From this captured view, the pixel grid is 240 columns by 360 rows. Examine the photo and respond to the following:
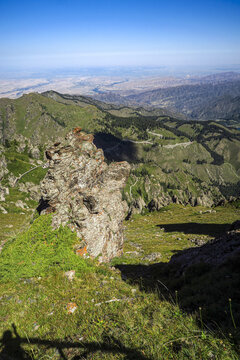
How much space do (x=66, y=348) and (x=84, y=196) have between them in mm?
17440

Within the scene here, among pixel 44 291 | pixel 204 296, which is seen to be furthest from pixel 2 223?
pixel 204 296

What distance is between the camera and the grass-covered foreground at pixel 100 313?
19.9 feet

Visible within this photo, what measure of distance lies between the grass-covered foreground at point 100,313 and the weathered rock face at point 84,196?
15.2 ft

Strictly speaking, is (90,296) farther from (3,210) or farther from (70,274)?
(3,210)

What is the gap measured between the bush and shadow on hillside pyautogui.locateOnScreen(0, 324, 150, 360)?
19.4 ft

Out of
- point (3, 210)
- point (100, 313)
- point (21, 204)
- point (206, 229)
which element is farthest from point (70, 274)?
point (21, 204)

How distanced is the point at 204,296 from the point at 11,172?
3951 inches

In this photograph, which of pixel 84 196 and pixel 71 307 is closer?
pixel 71 307

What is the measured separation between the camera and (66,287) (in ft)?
42.9

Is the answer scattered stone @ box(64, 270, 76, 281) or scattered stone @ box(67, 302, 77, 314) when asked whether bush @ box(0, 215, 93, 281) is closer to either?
scattered stone @ box(64, 270, 76, 281)

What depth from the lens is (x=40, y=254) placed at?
631 inches

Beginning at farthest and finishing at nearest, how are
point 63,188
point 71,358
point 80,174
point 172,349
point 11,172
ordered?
point 11,172
point 80,174
point 63,188
point 71,358
point 172,349

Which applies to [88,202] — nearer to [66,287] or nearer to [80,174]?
[80,174]

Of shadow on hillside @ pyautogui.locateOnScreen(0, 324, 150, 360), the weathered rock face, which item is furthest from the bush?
shadow on hillside @ pyautogui.locateOnScreen(0, 324, 150, 360)
